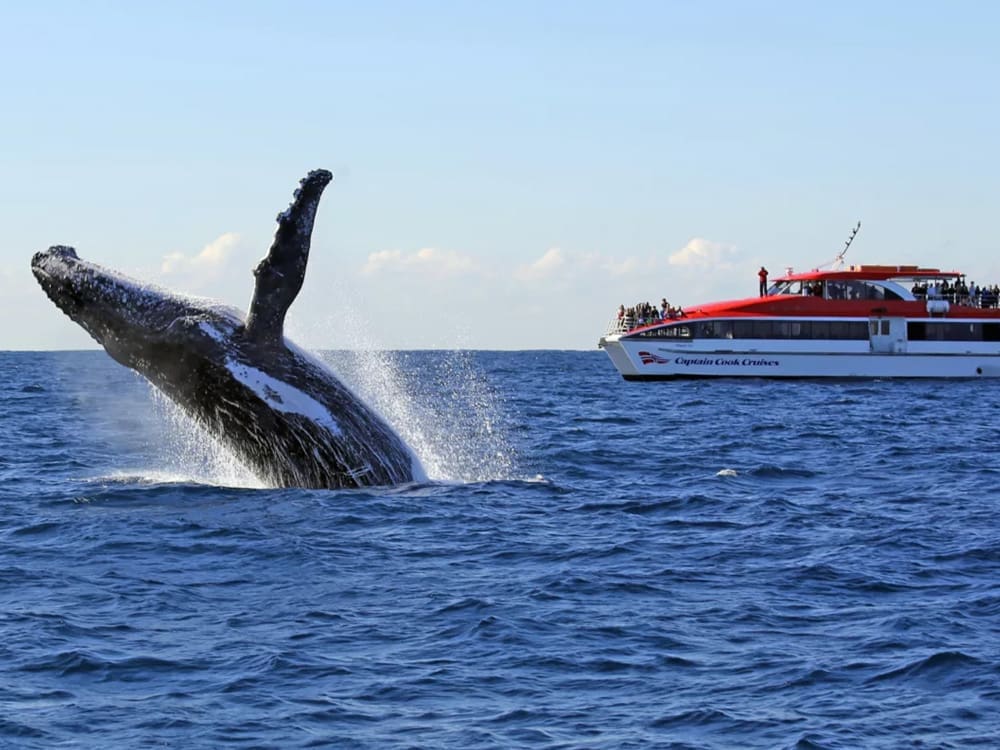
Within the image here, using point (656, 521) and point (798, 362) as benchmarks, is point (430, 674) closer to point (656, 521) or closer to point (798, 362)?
point (656, 521)

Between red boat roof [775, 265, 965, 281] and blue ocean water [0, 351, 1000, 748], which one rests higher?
red boat roof [775, 265, 965, 281]

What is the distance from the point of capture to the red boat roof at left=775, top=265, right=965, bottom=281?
52969 mm

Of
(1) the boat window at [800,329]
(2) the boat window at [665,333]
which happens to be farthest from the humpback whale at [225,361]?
(1) the boat window at [800,329]

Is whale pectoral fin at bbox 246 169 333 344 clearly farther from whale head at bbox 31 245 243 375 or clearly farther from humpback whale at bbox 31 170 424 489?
whale head at bbox 31 245 243 375

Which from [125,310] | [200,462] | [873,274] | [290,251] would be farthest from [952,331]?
[290,251]

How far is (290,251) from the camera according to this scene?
472 inches

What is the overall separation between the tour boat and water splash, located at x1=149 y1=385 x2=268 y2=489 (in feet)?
108

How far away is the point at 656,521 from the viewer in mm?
14719

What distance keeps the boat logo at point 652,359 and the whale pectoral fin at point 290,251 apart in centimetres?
4047

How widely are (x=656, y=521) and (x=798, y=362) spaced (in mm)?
38419

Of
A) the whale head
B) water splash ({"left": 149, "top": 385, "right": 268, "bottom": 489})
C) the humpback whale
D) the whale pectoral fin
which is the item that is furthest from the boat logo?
the whale pectoral fin

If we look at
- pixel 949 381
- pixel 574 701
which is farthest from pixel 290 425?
pixel 949 381

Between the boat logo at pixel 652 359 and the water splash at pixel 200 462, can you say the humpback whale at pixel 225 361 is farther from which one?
the boat logo at pixel 652 359

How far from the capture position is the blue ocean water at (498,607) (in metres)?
7.76
